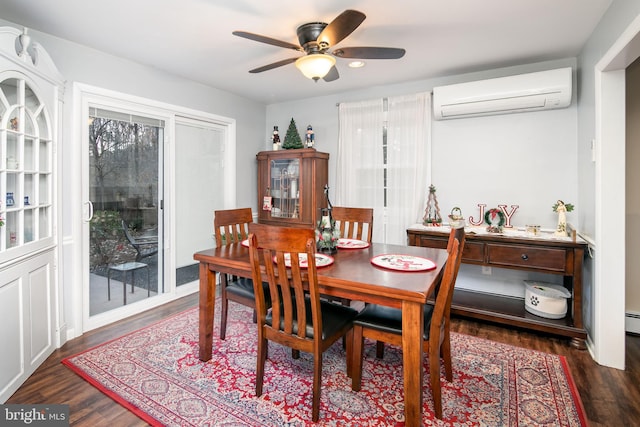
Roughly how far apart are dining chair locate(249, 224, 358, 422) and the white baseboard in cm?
263

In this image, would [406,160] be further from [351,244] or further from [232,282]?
[232,282]

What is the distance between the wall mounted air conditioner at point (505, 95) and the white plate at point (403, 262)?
185 cm

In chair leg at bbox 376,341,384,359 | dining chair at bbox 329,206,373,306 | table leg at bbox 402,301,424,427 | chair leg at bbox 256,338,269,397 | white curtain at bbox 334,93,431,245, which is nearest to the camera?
table leg at bbox 402,301,424,427

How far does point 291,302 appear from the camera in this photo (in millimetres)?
1832

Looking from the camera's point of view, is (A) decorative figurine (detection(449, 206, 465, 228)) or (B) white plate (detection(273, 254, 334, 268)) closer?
(B) white plate (detection(273, 254, 334, 268))

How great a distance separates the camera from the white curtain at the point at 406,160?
144 inches

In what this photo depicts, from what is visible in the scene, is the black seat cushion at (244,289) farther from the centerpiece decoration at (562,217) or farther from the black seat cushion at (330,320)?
the centerpiece decoration at (562,217)

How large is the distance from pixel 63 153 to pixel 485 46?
361cm

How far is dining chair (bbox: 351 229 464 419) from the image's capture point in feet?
5.62

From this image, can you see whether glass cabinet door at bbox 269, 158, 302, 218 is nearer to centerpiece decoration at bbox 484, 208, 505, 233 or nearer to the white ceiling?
the white ceiling

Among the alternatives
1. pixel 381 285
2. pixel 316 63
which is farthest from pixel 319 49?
pixel 381 285

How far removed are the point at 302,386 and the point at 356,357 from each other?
0.42 metres

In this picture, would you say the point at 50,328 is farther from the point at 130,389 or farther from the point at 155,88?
the point at 155,88

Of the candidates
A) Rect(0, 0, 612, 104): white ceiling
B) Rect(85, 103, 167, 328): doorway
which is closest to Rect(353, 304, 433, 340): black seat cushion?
Rect(0, 0, 612, 104): white ceiling
